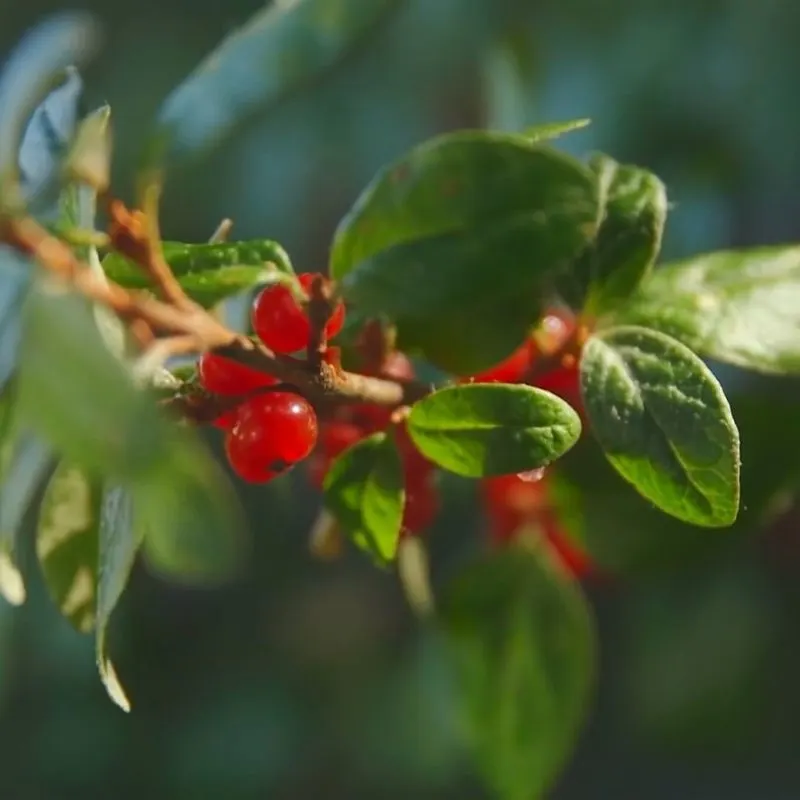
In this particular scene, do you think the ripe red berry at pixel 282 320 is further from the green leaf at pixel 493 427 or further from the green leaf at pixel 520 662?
the green leaf at pixel 520 662

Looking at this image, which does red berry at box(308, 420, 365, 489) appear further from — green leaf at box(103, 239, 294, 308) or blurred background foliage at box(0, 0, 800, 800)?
blurred background foliage at box(0, 0, 800, 800)

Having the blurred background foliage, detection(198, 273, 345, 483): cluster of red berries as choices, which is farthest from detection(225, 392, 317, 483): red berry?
the blurred background foliage

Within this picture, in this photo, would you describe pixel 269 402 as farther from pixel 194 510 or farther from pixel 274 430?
pixel 194 510

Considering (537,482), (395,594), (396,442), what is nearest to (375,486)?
(396,442)

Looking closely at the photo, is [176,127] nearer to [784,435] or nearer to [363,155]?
[784,435]

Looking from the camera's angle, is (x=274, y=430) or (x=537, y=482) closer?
(x=274, y=430)
